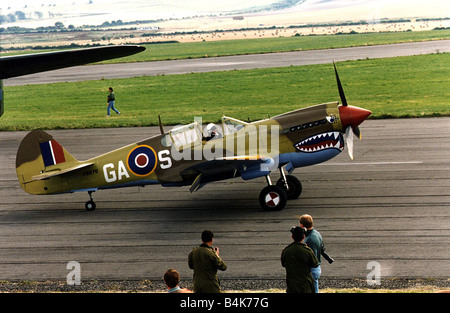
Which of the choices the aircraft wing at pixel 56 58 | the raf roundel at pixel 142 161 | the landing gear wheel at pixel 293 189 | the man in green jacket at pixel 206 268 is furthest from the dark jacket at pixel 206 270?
the landing gear wheel at pixel 293 189

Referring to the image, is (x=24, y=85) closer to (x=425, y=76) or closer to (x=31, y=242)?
(x=425, y=76)

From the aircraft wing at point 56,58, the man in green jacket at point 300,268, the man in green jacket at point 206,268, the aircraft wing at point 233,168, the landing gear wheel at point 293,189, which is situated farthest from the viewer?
the landing gear wheel at point 293,189

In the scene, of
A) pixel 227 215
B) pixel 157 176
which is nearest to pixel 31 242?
pixel 157 176

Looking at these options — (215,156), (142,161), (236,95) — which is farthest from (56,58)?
(236,95)

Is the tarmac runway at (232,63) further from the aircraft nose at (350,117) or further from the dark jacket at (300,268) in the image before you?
the dark jacket at (300,268)

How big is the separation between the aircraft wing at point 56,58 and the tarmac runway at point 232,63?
4215cm

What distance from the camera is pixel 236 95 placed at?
41125mm

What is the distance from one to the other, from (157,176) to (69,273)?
4.64 meters

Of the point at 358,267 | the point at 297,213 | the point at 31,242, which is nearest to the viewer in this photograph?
the point at 358,267

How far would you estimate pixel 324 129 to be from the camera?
52.4ft

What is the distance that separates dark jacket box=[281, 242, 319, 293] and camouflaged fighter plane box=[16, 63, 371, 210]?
6933mm

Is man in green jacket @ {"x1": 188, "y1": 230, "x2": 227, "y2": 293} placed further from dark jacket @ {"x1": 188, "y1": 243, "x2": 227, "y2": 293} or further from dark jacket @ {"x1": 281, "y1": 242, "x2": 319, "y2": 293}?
dark jacket @ {"x1": 281, "y1": 242, "x2": 319, "y2": 293}

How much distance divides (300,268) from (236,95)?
33.0 metres

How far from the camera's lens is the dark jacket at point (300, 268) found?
8.53 meters
